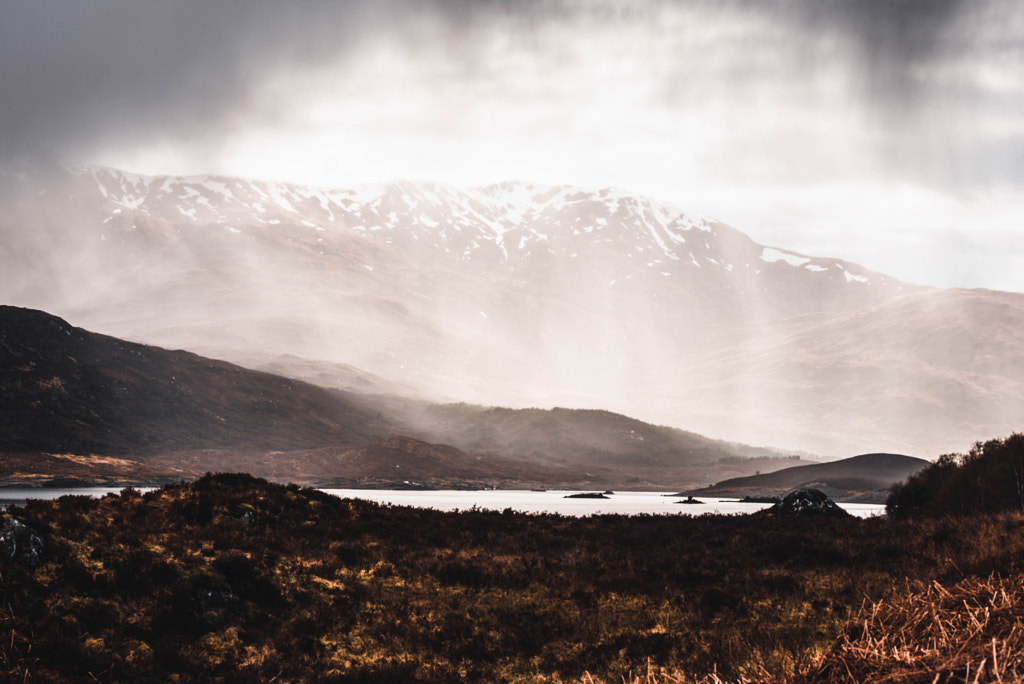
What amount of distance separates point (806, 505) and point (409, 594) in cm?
2516

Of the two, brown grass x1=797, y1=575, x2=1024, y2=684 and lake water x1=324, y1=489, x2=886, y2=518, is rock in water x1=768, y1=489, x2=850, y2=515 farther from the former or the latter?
brown grass x1=797, y1=575, x2=1024, y2=684

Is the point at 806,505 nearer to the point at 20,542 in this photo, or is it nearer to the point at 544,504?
the point at 20,542

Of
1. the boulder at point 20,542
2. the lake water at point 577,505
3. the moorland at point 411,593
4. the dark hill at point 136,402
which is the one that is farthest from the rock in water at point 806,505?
the dark hill at point 136,402

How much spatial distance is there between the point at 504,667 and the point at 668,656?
301 centimetres

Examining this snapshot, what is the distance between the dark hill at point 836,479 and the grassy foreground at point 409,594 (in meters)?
97.3

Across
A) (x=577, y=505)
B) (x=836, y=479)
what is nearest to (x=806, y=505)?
(x=577, y=505)

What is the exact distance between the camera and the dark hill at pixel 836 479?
111m

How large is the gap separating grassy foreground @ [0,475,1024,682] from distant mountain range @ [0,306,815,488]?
345ft

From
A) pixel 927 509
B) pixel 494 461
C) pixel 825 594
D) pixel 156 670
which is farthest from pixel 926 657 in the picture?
pixel 494 461

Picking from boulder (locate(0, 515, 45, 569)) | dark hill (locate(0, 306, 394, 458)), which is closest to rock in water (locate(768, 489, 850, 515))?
boulder (locate(0, 515, 45, 569))

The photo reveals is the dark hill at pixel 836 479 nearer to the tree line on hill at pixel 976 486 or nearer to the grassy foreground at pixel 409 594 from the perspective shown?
the tree line on hill at pixel 976 486

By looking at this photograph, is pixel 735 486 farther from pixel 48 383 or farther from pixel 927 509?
pixel 48 383

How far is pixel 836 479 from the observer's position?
383 feet

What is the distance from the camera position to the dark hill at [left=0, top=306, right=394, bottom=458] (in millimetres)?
126250
